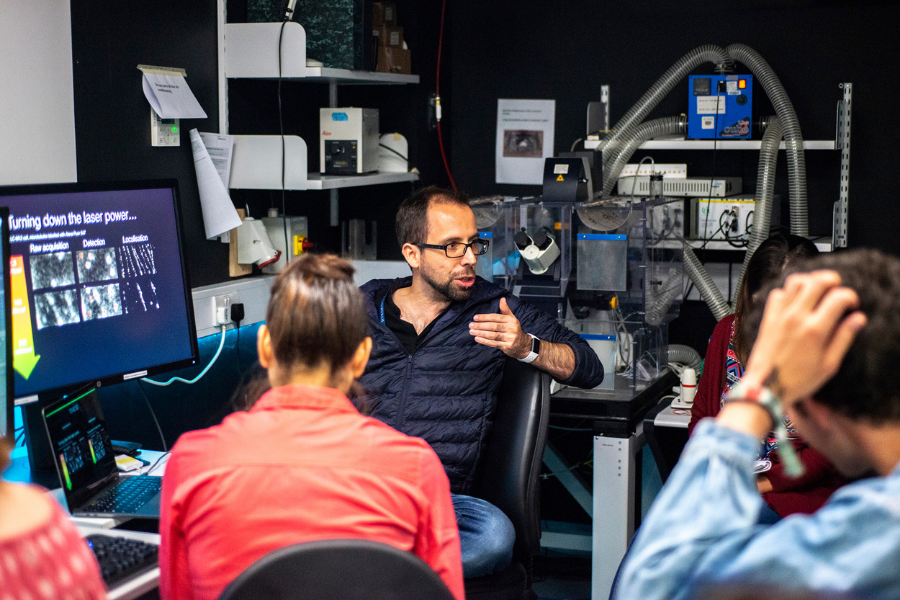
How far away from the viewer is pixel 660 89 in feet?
11.5

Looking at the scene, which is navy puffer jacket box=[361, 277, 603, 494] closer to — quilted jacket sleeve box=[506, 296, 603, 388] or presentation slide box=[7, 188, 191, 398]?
quilted jacket sleeve box=[506, 296, 603, 388]

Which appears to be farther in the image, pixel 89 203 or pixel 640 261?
pixel 640 261

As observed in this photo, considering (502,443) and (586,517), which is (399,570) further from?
(586,517)

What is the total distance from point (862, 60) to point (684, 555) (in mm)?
3063

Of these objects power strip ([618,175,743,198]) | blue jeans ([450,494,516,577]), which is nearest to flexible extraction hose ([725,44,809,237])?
power strip ([618,175,743,198])

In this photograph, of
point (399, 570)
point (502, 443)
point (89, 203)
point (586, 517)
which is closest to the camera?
point (399, 570)

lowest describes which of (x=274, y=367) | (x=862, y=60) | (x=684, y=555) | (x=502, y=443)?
(x=502, y=443)

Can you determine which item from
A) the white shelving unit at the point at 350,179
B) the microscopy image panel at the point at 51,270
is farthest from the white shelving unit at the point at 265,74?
the microscopy image panel at the point at 51,270

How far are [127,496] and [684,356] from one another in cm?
216

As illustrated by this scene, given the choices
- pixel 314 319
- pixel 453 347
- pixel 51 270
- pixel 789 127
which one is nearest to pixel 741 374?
pixel 453 347

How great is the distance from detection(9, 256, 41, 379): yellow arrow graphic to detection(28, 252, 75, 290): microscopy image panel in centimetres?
3

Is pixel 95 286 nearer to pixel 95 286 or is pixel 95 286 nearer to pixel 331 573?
pixel 95 286

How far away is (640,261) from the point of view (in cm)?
297

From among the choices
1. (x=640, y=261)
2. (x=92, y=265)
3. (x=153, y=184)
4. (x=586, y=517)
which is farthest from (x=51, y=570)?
(x=586, y=517)
